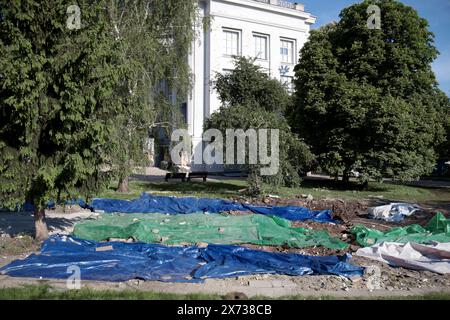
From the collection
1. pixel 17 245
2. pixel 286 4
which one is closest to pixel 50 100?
pixel 17 245

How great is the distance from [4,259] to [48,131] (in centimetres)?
270

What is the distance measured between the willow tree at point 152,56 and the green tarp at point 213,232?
5160mm

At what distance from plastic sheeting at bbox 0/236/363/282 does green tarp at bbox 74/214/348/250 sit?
79 centimetres

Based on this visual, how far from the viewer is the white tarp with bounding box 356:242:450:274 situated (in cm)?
695

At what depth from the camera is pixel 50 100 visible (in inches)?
308

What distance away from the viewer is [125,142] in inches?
556

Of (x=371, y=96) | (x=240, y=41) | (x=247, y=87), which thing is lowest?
(x=371, y=96)

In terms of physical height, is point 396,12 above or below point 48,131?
above

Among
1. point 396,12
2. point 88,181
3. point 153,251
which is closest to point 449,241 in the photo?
point 153,251

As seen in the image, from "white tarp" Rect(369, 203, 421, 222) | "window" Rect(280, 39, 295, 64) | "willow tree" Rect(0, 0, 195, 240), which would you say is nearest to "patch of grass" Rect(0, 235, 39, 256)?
"willow tree" Rect(0, 0, 195, 240)

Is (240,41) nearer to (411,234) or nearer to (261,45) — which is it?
(261,45)

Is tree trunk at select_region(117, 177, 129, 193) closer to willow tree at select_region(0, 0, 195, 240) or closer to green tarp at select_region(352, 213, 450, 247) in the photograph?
willow tree at select_region(0, 0, 195, 240)

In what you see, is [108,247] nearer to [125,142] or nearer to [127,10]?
[125,142]

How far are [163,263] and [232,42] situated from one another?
2844 centimetres
